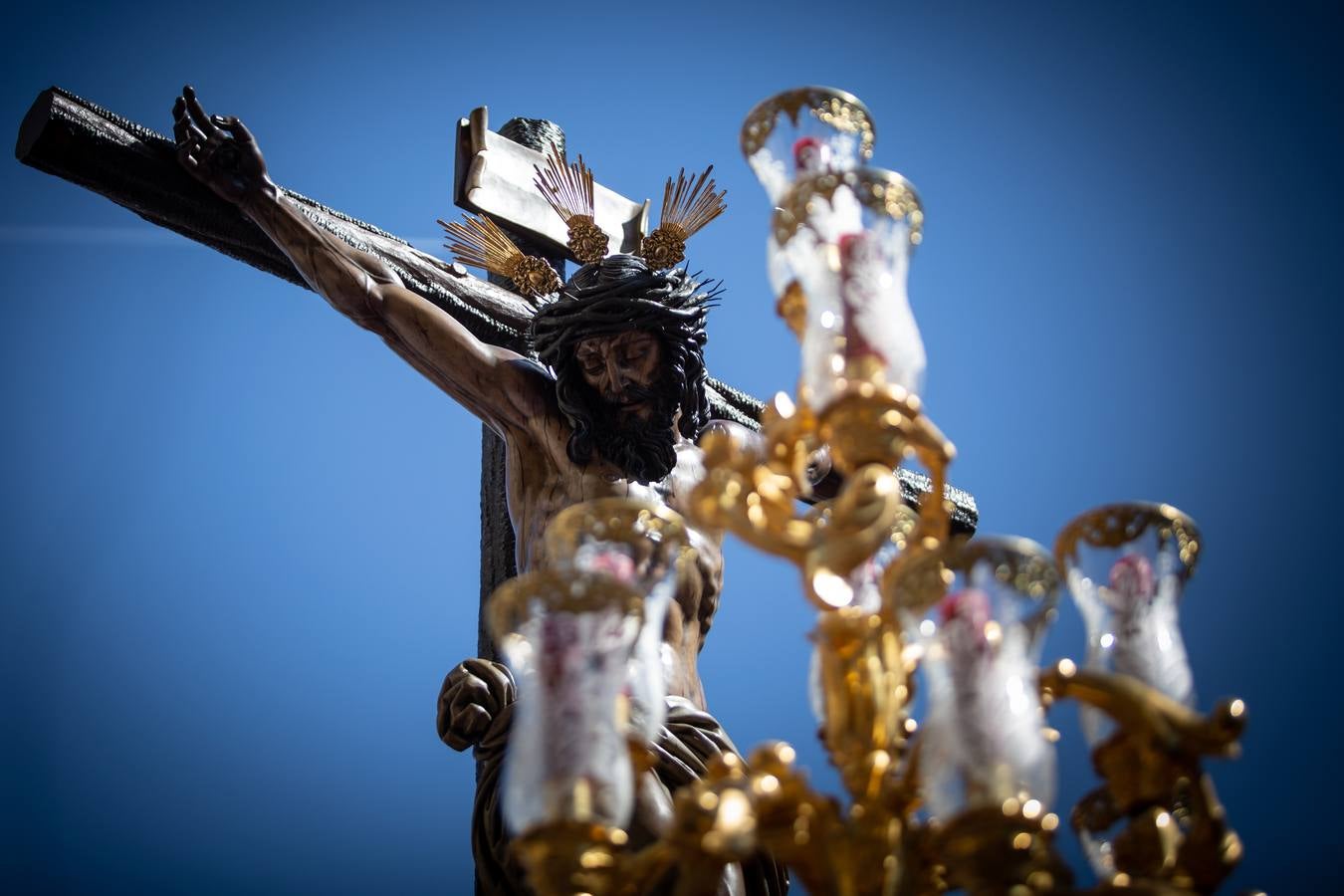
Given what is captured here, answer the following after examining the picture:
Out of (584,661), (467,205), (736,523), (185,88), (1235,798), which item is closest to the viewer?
(584,661)

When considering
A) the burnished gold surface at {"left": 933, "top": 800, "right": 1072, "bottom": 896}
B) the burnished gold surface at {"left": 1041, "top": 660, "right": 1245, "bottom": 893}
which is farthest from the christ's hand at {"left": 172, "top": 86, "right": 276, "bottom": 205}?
the burnished gold surface at {"left": 933, "top": 800, "right": 1072, "bottom": 896}

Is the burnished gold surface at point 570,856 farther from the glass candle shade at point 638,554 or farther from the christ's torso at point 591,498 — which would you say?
the christ's torso at point 591,498

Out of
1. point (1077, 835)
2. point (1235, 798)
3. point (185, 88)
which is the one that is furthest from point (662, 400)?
point (1235, 798)

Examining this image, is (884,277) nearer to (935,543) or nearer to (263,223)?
(935,543)

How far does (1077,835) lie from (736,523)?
0.63 meters

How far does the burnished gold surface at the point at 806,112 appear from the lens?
2.30m

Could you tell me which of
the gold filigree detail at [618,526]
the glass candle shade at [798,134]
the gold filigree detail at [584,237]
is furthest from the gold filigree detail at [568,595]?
the gold filigree detail at [584,237]

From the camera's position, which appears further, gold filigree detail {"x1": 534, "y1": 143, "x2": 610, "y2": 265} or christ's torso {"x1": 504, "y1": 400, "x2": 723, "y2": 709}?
gold filigree detail {"x1": 534, "y1": 143, "x2": 610, "y2": 265}

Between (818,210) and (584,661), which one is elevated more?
(818,210)

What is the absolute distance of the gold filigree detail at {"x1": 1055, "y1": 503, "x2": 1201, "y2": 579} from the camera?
86.3 inches

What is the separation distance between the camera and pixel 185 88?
3.26 meters

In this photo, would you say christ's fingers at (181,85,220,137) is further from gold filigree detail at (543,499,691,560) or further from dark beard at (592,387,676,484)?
gold filigree detail at (543,499,691,560)

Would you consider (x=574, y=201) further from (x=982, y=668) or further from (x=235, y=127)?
(x=982, y=668)

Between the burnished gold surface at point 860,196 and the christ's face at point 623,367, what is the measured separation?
1098mm
